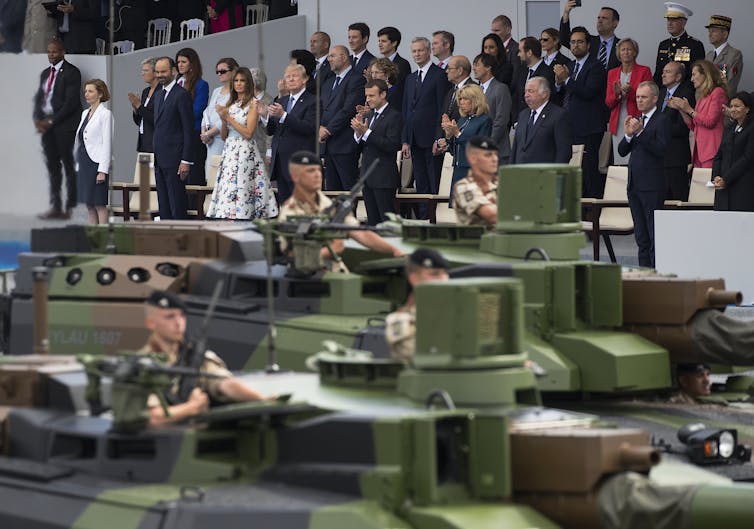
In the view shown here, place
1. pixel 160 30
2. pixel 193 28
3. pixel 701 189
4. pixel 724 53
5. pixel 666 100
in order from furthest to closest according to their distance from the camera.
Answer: pixel 160 30 < pixel 193 28 < pixel 724 53 < pixel 701 189 < pixel 666 100

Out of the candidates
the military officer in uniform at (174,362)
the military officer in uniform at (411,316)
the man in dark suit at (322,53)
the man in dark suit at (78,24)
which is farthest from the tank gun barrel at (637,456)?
the man in dark suit at (78,24)

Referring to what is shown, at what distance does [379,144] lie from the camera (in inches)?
1244

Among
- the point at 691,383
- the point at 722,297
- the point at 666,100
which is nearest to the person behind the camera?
the point at 722,297

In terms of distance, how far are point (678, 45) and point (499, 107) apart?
301 cm

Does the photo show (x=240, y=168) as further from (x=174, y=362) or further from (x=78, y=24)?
(x=174, y=362)

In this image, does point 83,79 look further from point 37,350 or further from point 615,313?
point 37,350

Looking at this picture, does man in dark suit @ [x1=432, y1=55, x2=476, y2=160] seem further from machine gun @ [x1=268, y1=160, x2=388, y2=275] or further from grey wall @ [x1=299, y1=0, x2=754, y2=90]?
machine gun @ [x1=268, y1=160, x2=388, y2=275]

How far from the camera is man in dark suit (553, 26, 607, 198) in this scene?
31.7m

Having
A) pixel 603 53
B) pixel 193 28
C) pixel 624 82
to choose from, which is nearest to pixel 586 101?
pixel 624 82

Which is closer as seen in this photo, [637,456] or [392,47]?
[637,456]

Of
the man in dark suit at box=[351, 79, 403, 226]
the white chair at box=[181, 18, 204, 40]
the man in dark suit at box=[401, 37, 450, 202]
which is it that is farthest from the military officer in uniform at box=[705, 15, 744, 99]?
the white chair at box=[181, 18, 204, 40]

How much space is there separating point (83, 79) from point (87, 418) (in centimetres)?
1782

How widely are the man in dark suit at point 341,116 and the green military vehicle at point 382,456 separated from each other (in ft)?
58.1

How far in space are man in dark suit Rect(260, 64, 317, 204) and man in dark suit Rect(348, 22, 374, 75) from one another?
5.07 ft
